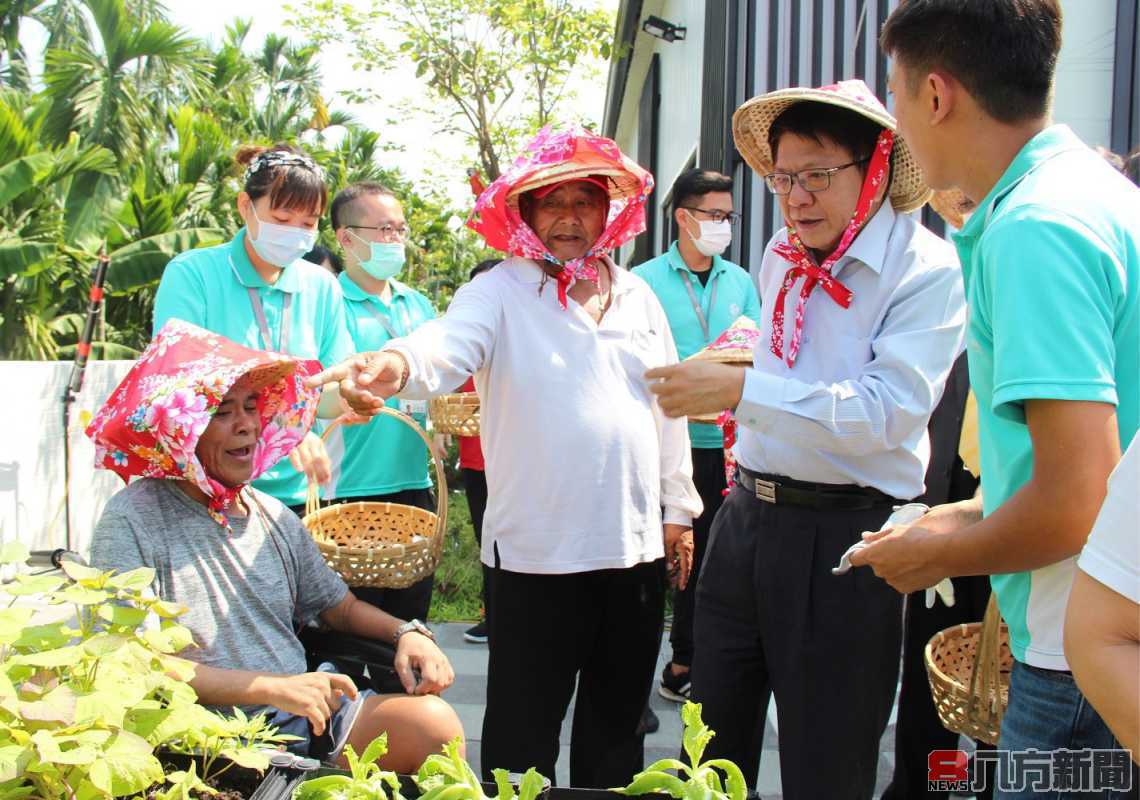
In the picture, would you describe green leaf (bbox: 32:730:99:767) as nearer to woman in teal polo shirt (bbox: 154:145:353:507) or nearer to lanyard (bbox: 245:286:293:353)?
woman in teal polo shirt (bbox: 154:145:353:507)

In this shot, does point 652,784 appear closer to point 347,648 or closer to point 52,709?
point 52,709

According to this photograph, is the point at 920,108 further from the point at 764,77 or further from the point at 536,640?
the point at 764,77

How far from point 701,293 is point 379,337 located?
5.38 feet

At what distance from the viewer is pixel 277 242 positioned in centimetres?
321

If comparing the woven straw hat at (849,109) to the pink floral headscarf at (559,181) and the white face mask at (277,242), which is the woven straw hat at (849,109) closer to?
the pink floral headscarf at (559,181)

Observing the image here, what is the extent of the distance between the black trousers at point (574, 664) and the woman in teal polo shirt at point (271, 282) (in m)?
0.87

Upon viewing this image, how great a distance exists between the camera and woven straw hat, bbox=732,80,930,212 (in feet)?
7.23

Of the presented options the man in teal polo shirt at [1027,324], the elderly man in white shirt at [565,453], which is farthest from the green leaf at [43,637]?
the man in teal polo shirt at [1027,324]

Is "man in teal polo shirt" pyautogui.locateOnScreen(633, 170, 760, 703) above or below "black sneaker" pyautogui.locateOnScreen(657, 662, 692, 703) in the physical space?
above

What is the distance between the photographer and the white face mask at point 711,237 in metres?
4.71

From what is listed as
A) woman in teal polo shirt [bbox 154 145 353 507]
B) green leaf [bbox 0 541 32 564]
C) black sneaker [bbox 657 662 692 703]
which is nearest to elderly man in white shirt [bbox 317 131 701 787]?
woman in teal polo shirt [bbox 154 145 353 507]

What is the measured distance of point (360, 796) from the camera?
1396 mm

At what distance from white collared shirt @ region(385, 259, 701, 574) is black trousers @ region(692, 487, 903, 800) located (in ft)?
1.26

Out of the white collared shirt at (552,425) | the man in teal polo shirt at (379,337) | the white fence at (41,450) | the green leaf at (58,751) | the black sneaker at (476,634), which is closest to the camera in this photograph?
the green leaf at (58,751)
